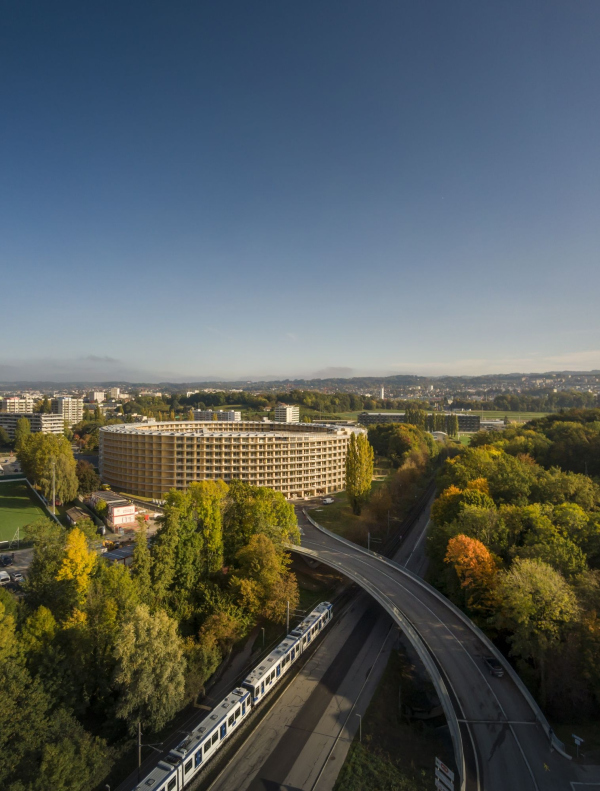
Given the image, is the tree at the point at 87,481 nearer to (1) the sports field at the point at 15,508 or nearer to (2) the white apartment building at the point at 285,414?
(1) the sports field at the point at 15,508

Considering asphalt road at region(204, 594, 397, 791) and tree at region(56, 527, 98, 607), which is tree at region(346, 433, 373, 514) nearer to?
asphalt road at region(204, 594, 397, 791)

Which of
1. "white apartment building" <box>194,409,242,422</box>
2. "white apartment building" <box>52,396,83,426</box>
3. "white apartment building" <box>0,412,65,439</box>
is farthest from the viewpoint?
"white apartment building" <box>52,396,83,426</box>

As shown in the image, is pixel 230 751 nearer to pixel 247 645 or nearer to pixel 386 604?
pixel 247 645

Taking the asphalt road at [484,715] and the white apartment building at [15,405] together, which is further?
the white apartment building at [15,405]

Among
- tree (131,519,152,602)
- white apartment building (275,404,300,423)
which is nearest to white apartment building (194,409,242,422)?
white apartment building (275,404,300,423)

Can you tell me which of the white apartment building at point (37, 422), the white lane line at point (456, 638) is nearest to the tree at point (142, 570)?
the white lane line at point (456, 638)
